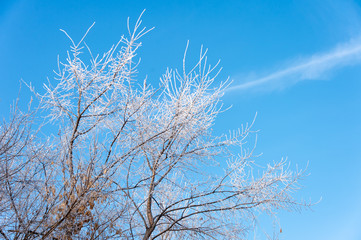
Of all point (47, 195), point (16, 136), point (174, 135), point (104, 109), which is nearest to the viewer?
point (47, 195)

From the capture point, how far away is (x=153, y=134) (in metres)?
7.69

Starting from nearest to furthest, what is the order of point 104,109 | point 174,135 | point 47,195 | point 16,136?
point 47,195 → point 16,136 → point 104,109 → point 174,135

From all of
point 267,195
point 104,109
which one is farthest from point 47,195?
point 267,195

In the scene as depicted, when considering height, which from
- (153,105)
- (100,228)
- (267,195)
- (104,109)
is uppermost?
(153,105)

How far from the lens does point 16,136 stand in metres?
6.02

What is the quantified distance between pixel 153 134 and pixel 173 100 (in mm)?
797

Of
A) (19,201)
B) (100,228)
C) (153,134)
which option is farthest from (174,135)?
(19,201)

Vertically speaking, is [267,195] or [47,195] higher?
[267,195]

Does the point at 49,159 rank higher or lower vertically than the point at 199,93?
lower

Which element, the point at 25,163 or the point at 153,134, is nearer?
the point at 25,163

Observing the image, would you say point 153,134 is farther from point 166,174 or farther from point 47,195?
point 47,195

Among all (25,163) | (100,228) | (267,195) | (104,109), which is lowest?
(100,228)

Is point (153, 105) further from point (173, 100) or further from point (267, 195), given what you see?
point (267, 195)

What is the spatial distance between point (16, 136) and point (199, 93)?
139 inches
